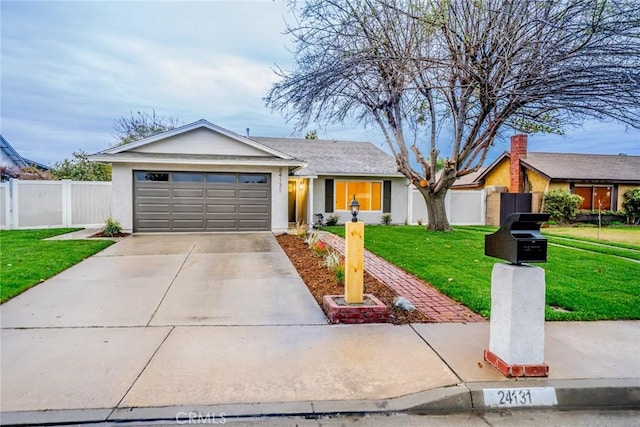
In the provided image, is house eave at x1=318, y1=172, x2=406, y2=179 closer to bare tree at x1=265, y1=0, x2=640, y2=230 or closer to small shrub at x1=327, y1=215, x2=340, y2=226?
small shrub at x1=327, y1=215, x2=340, y2=226

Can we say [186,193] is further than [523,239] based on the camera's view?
Yes

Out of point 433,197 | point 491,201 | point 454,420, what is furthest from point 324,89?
point 491,201

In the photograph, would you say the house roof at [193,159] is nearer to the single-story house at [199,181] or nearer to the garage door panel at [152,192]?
the single-story house at [199,181]

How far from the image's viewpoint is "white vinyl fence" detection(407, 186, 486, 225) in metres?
18.4

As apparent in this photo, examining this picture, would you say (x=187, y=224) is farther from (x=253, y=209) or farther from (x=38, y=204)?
(x=38, y=204)

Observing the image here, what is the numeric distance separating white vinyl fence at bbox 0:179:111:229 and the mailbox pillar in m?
16.7

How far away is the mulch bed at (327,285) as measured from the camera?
16.4 feet

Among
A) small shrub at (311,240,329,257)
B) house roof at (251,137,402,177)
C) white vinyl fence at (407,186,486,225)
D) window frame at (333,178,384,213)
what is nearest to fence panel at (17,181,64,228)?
house roof at (251,137,402,177)

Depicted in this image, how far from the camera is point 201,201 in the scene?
546 inches

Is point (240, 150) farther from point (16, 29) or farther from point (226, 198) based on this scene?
point (16, 29)

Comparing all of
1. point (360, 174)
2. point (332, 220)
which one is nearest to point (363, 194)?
point (360, 174)

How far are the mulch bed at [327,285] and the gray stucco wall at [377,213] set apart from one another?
7.51 meters

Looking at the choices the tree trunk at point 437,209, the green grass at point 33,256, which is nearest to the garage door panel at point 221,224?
the green grass at point 33,256

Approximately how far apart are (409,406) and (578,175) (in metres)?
22.8
